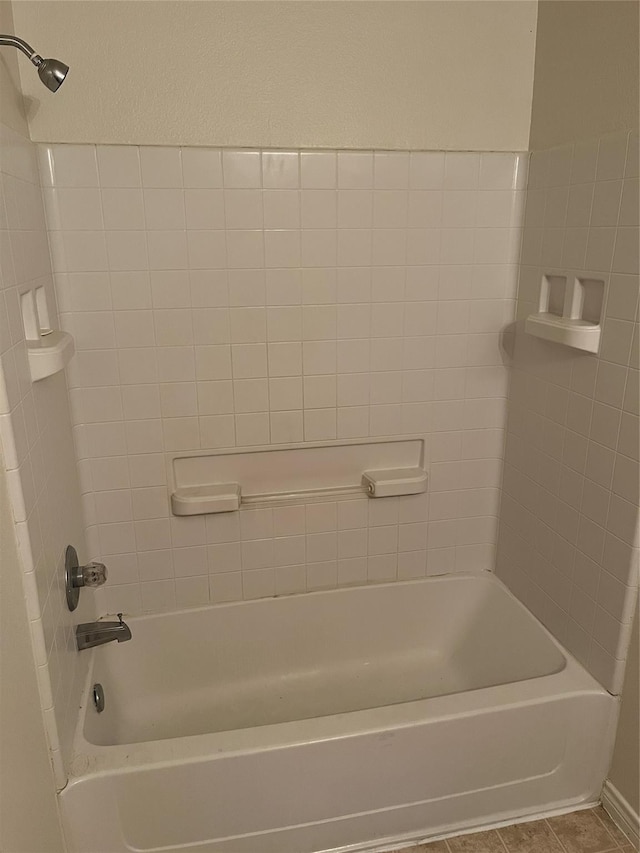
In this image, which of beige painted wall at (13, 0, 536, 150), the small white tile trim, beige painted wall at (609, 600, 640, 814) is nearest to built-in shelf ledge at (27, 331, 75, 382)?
beige painted wall at (13, 0, 536, 150)

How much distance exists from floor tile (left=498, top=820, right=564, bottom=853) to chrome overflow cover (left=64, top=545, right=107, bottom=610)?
1259 millimetres

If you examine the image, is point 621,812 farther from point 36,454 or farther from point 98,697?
point 36,454

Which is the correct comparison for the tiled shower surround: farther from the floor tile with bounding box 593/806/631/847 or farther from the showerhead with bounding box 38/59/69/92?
the floor tile with bounding box 593/806/631/847

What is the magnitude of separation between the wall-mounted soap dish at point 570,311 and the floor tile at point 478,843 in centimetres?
129

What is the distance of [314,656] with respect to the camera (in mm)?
2148

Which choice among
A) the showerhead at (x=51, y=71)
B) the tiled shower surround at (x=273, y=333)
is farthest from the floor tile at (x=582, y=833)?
the showerhead at (x=51, y=71)

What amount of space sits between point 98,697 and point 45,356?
3.19ft

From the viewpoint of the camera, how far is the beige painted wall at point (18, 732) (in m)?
1.03

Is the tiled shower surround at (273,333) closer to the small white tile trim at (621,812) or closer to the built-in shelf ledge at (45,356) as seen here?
the built-in shelf ledge at (45,356)

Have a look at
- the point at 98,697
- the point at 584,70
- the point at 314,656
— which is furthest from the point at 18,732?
the point at 584,70

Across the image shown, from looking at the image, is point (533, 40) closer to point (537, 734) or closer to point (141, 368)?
point (141, 368)

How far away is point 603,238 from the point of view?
5.16ft

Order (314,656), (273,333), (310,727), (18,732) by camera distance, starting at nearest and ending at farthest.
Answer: (18,732)
(310,727)
(273,333)
(314,656)

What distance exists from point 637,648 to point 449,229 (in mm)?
Answer: 1263
